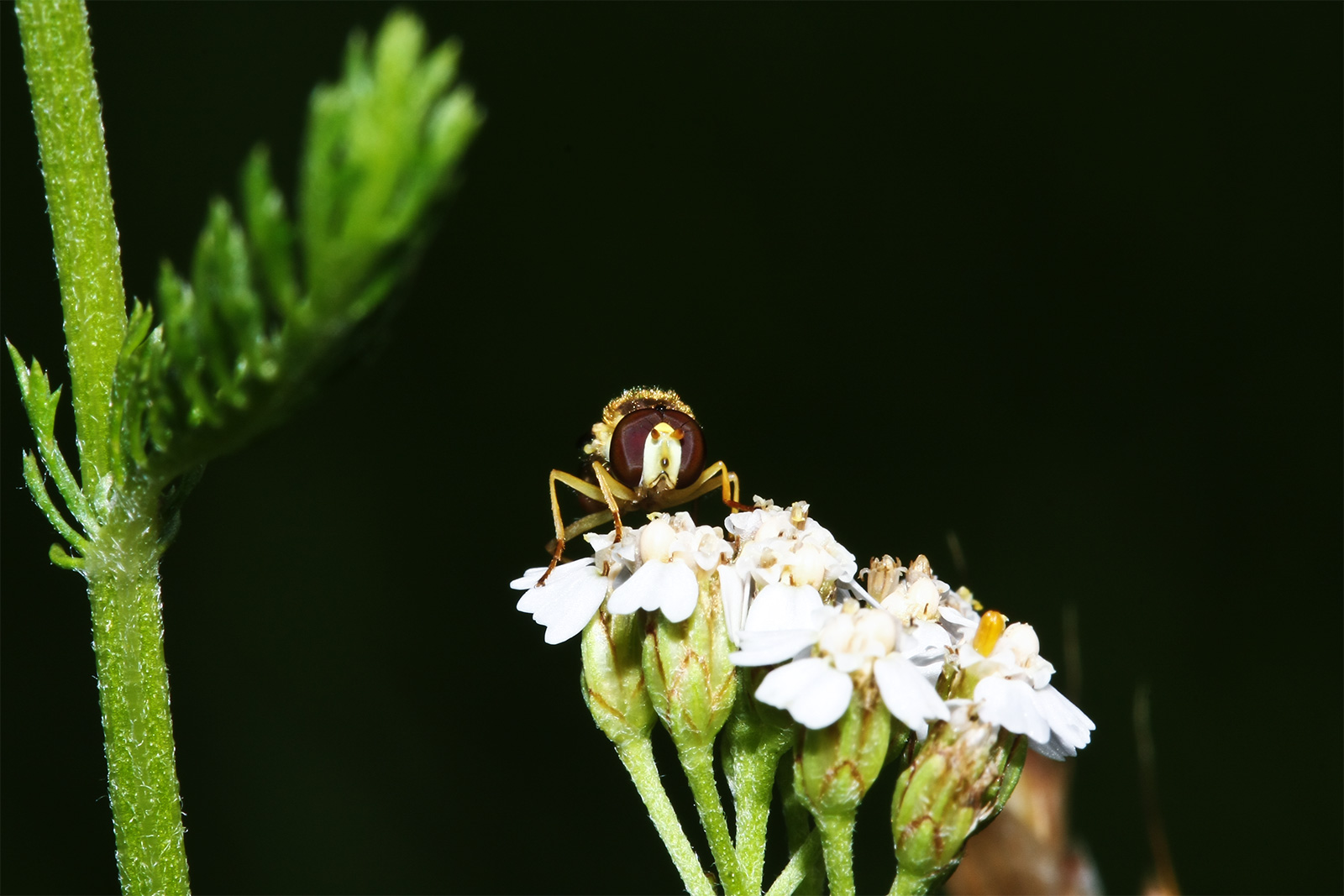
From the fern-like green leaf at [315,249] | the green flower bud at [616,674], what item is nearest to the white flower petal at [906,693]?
the green flower bud at [616,674]

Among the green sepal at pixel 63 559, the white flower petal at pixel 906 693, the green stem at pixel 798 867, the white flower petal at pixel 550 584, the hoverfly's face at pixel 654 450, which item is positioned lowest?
the green stem at pixel 798 867

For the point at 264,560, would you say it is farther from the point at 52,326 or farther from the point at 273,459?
the point at 52,326

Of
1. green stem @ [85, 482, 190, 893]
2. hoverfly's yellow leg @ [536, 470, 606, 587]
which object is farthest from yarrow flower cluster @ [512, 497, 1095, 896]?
green stem @ [85, 482, 190, 893]

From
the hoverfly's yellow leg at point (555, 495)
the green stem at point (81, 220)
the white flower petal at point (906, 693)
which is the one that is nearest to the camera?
the green stem at point (81, 220)

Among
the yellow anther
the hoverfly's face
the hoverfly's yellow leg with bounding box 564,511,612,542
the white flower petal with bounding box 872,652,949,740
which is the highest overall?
the hoverfly's face

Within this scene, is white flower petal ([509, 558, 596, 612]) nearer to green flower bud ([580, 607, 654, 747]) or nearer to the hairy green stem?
green flower bud ([580, 607, 654, 747])

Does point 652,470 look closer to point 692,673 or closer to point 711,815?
point 692,673

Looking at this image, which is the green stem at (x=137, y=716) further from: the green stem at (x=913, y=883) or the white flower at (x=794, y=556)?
the green stem at (x=913, y=883)
